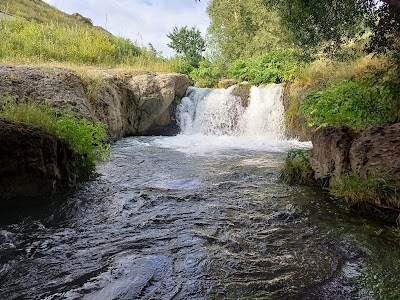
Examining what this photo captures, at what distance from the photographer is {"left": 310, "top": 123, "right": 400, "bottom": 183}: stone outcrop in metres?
4.07

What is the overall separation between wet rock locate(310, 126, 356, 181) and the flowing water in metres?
0.43

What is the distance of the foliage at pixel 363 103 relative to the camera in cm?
490

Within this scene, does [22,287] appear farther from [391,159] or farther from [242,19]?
[242,19]

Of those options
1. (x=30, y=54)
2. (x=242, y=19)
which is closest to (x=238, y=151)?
(x=30, y=54)

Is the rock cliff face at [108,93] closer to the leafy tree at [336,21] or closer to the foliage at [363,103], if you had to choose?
the leafy tree at [336,21]

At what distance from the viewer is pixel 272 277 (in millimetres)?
2695

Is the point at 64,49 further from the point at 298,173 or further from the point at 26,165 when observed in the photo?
the point at 298,173

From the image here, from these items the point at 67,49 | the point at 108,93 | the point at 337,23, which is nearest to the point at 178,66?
the point at 67,49

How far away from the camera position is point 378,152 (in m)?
4.19

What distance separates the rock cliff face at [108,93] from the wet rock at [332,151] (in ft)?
14.9

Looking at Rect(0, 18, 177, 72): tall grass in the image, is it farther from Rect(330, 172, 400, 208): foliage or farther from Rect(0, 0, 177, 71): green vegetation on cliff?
Rect(330, 172, 400, 208): foliage

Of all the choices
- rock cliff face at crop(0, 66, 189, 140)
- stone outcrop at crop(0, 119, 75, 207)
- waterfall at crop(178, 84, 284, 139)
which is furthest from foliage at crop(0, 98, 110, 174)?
waterfall at crop(178, 84, 284, 139)

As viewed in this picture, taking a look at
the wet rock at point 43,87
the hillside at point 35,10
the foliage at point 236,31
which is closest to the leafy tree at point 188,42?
the foliage at point 236,31

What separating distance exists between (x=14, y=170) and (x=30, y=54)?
367 inches
